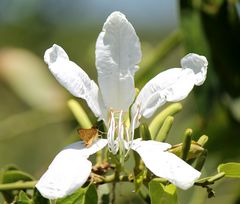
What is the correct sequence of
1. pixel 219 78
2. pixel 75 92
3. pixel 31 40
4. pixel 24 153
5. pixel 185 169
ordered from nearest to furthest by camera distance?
pixel 185 169 < pixel 75 92 < pixel 219 78 < pixel 31 40 < pixel 24 153

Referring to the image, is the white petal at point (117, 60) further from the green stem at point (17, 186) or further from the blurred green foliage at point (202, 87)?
the blurred green foliage at point (202, 87)

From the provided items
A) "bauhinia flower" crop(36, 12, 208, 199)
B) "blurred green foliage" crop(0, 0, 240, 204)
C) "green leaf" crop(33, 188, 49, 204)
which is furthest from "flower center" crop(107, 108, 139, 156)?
"blurred green foliage" crop(0, 0, 240, 204)

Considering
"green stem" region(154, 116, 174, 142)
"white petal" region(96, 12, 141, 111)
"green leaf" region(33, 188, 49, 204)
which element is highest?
"white petal" region(96, 12, 141, 111)

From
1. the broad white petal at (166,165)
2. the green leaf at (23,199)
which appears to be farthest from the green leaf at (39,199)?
the broad white petal at (166,165)

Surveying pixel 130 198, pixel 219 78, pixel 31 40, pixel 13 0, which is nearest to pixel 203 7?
pixel 219 78

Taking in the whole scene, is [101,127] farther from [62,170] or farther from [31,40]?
[31,40]

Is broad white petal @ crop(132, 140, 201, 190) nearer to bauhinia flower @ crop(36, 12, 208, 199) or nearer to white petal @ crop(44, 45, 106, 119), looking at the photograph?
bauhinia flower @ crop(36, 12, 208, 199)
